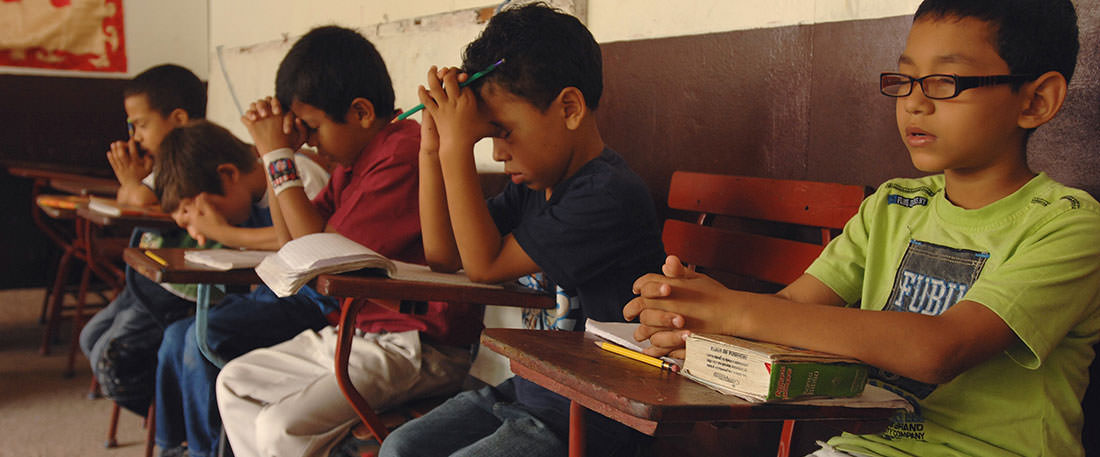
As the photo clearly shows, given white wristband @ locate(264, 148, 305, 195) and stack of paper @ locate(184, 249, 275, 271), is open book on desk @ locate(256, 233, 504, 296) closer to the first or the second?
stack of paper @ locate(184, 249, 275, 271)

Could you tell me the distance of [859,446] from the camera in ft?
3.73

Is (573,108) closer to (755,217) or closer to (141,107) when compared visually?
(755,217)

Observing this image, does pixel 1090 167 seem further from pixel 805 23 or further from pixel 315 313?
pixel 315 313

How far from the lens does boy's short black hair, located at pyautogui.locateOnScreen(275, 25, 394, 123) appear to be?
7.04 ft

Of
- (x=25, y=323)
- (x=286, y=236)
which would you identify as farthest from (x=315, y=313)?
(x=25, y=323)

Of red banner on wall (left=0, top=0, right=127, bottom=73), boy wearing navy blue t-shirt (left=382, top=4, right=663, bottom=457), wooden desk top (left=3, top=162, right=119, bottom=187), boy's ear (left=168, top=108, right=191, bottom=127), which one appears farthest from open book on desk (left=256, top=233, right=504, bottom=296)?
red banner on wall (left=0, top=0, right=127, bottom=73)

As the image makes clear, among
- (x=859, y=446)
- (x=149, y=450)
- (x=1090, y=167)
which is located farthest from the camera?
(x=149, y=450)

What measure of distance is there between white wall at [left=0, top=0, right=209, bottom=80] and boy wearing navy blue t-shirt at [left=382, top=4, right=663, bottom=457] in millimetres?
4091

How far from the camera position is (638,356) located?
3.50 feet

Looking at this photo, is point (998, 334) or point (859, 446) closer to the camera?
point (998, 334)

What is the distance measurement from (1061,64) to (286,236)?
1.75 meters

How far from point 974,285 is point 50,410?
10.7 feet

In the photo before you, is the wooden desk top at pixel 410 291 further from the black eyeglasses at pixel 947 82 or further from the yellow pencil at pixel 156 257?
the black eyeglasses at pixel 947 82

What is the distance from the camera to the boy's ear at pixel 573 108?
64.9 inches
